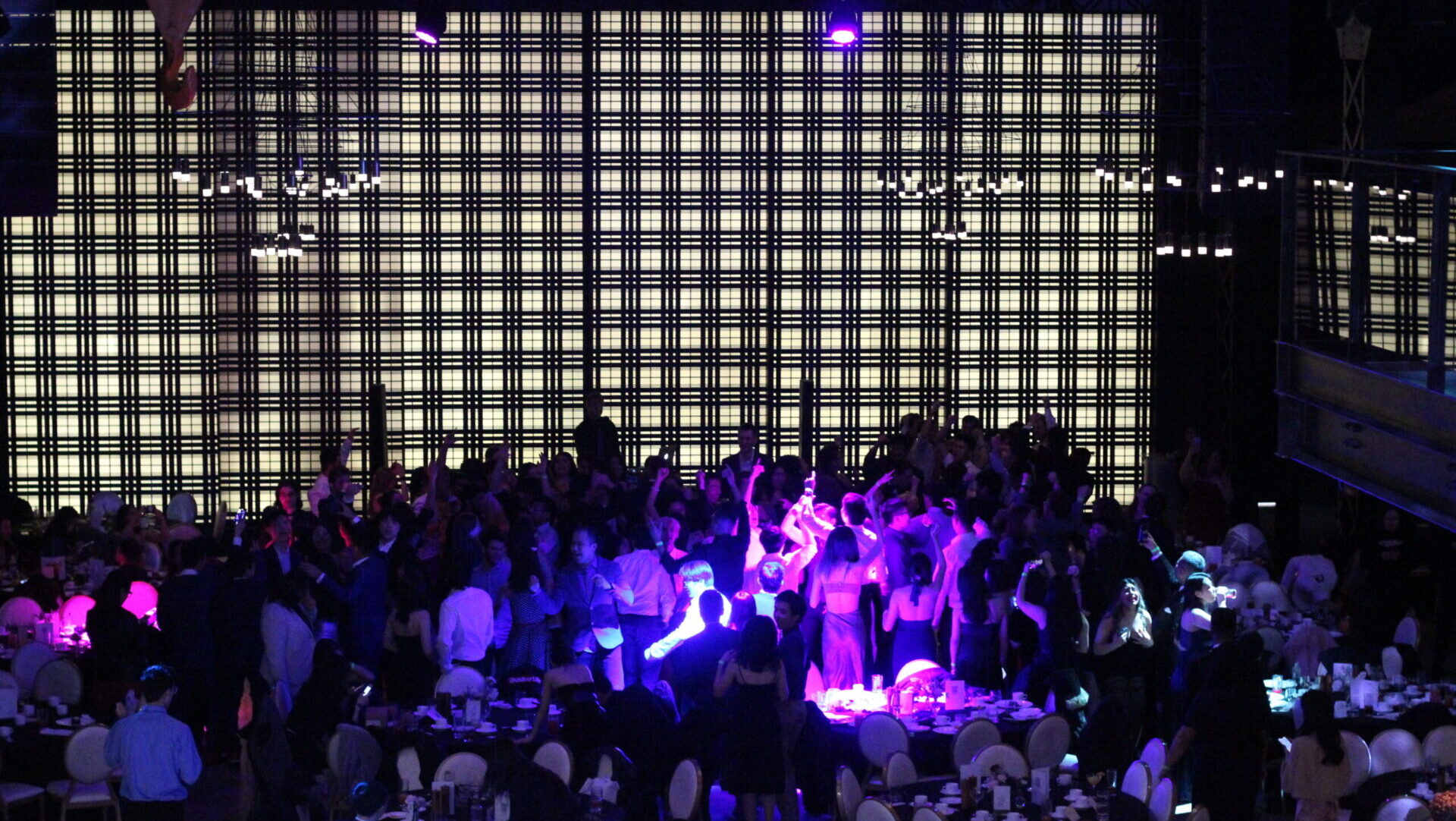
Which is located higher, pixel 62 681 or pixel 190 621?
pixel 190 621

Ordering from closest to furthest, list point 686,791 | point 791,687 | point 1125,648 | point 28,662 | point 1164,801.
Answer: point 1164,801 → point 686,791 → point 791,687 → point 1125,648 → point 28,662

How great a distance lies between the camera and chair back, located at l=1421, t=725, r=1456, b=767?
9.01m

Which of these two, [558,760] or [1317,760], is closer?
[1317,760]

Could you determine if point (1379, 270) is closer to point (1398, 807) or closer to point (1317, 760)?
point (1317, 760)

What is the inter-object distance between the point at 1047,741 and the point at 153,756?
429cm

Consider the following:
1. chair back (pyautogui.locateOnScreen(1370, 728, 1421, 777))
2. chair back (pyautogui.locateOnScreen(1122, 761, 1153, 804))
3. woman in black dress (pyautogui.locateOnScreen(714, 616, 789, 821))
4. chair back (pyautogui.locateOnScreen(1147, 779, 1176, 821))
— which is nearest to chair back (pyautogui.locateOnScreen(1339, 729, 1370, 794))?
chair back (pyautogui.locateOnScreen(1370, 728, 1421, 777))

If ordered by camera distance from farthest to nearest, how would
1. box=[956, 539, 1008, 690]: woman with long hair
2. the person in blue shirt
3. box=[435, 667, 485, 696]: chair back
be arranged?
box=[956, 539, 1008, 690]: woman with long hair, box=[435, 667, 485, 696]: chair back, the person in blue shirt

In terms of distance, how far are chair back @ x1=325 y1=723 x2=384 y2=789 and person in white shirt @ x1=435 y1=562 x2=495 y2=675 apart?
131cm

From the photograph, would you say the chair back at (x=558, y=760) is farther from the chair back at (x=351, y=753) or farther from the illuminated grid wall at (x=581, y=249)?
the illuminated grid wall at (x=581, y=249)

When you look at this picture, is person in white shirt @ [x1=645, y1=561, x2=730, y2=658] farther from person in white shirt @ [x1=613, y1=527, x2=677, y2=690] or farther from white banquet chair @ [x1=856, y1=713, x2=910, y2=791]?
white banquet chair @ [x1=856, y1=713, x2=910, y2=791]

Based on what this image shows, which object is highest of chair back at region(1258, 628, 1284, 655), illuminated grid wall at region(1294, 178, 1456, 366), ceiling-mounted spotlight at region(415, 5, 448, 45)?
ceiling-mounted spotlight at region(415, 5, 448, 45)

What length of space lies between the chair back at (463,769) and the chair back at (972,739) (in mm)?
2339

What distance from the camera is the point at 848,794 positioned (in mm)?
8133

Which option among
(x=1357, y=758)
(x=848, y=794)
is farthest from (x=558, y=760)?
(x=1357, y=758)
